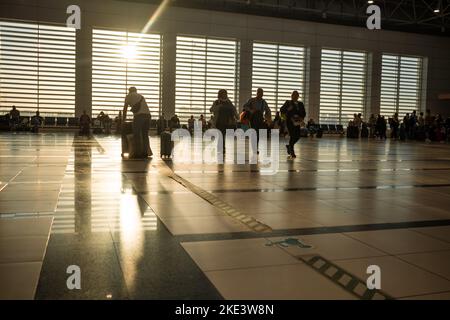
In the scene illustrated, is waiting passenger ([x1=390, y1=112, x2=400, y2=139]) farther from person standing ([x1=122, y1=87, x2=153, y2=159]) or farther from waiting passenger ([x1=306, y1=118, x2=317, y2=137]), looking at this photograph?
person standing ([x1=122, y1=87, x2=153, y2=159])

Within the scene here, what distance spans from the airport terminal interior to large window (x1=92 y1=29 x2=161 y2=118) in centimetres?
7

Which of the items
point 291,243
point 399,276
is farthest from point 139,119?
point 399,276

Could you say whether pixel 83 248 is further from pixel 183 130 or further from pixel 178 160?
pixel 183 130

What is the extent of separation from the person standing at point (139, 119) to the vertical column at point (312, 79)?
20.8 meters

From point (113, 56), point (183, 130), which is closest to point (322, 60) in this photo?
point (183, 130)

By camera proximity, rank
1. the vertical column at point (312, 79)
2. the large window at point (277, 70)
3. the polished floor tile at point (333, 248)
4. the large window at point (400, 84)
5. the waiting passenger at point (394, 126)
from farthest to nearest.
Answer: the large window at point (400, 84)
the vertical column at point (312, 79)
the large window at point (277, 70)
the waiting passenger at point (394, 126)
the polished floor tile at point (333, 248)

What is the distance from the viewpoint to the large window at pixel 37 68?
24422mm

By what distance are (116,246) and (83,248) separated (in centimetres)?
24

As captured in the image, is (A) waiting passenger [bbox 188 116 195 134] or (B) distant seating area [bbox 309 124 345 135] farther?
(B) distant seating area [bbox 309 124 345 135]

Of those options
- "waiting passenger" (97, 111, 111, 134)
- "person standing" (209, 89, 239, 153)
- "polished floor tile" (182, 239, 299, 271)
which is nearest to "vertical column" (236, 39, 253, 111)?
"waiting passenger" (97, 111, 111, 134)

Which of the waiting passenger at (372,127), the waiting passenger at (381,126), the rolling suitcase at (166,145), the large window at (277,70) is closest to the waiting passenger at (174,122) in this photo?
the large window at (277,70)

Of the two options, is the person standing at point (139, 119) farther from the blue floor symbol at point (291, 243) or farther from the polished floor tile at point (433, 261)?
the polished floor tile at point (433, 261)

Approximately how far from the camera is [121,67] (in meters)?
26.7

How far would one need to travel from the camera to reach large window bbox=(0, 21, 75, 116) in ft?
80.1
